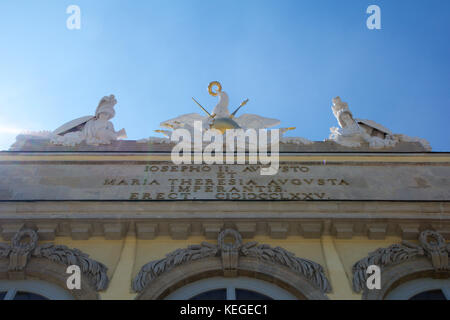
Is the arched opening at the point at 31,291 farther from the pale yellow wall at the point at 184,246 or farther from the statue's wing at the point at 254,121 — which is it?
the statue's wing at the point at 254,121

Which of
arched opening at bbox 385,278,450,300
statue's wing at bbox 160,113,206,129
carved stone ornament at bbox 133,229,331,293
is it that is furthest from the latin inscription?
statue's wing at bbox 160,113,206,129

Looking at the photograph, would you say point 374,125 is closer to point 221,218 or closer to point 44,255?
point 221,218

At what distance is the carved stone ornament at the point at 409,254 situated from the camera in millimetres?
10453

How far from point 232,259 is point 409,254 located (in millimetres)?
3215

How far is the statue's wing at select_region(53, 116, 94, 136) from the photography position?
51.1 feet

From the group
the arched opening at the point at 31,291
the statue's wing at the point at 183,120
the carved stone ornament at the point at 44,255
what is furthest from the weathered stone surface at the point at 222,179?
the statue's wing at the point at 183,120

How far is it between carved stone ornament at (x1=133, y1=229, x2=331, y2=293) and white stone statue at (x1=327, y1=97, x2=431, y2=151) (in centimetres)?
518

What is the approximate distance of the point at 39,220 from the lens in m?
11.1

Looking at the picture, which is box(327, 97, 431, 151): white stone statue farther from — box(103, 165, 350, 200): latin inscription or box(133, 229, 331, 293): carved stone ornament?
box(133, 229, 331, 293): carved stone ornament

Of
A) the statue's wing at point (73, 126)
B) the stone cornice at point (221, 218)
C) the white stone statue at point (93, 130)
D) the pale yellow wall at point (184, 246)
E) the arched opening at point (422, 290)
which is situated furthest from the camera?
the statue's wing at point (73, 126)

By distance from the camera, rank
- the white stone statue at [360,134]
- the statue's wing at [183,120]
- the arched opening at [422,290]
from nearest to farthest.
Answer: the arched opening at [422,290], the white stone statue at [360,134], the statue's wing at [183,120]

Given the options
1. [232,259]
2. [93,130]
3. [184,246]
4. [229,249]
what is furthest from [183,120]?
[232,259]

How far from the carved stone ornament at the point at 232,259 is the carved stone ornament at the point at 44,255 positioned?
0.70 m
